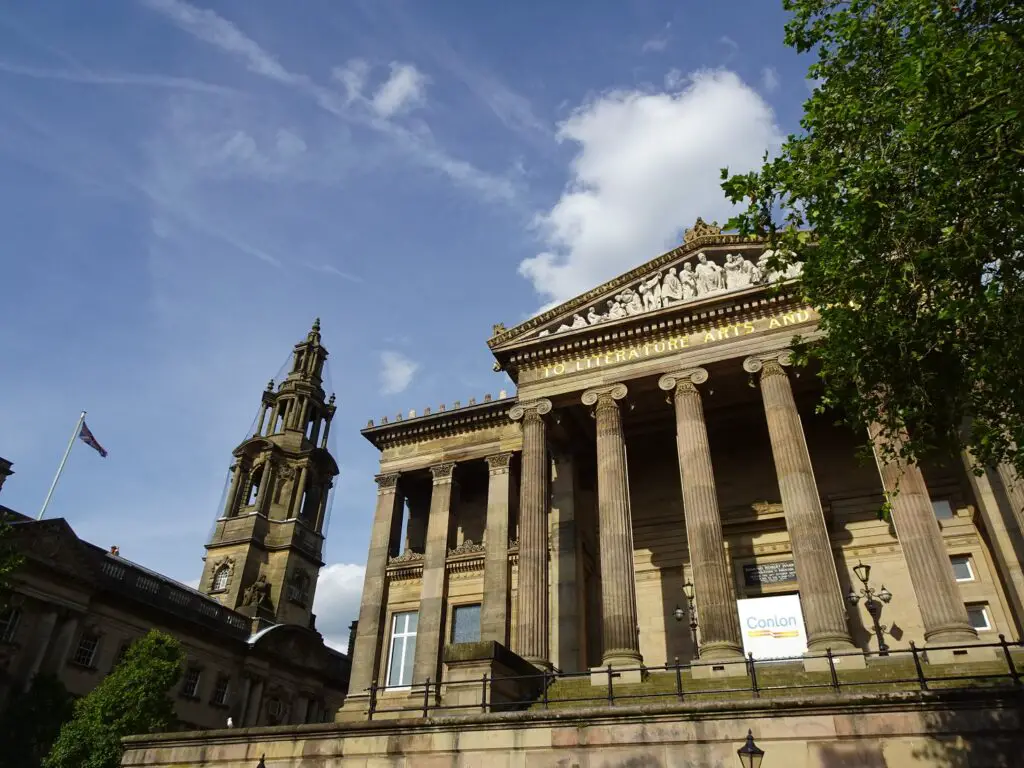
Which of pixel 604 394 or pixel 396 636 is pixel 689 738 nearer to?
pixel 604 394

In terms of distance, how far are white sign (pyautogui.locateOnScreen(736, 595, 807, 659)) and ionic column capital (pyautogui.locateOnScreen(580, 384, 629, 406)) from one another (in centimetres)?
823

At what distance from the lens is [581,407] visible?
1123 inches

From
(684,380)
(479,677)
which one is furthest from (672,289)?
(479,677)

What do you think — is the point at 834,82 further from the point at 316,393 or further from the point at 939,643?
the point at 316,393

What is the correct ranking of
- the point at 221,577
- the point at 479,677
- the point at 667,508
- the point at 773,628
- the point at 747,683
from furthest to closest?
the point at 221,577 → the point at 667,508 → the point at 773,628 → the point at 479,677 → the point at 747,683

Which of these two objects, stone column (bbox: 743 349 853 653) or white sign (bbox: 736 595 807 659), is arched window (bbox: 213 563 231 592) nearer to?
white sign (bbox: 736 595 807 659)

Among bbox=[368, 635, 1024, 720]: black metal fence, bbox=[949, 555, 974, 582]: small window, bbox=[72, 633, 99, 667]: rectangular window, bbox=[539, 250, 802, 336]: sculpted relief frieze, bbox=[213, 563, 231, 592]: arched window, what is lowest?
bbox=[368, 635, 1024, 720]: black metal fence

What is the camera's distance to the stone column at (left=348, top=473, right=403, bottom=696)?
1192 inches

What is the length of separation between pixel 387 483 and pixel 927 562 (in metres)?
23.0

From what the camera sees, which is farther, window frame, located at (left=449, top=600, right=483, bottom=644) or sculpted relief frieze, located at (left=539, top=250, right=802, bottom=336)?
window frame, located at (left=449, top=600, right=483, bottom=644)

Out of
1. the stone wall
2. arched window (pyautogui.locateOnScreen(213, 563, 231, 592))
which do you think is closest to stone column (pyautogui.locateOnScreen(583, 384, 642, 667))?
the stone wall

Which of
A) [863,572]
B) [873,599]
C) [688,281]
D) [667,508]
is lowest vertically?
[873,599]

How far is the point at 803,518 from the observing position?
69.8 feet

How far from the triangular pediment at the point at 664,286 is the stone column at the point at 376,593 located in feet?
33.2
